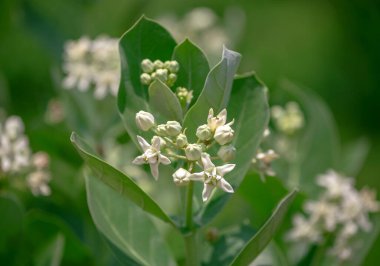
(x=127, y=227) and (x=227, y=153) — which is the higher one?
(x=227, y=153)

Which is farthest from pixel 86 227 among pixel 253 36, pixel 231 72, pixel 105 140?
pixel 253 36

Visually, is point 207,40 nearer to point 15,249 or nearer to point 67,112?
point 67,112

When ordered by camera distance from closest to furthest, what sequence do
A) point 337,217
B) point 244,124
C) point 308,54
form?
point 244,124 < point 337,217 < point 308,54

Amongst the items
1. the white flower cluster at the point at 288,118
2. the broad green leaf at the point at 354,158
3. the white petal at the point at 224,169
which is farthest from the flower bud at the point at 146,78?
the broad green leaf at the point at 354,158

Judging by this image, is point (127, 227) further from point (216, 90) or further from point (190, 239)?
point (216, 90)

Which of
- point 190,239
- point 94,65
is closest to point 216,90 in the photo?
point 190,239

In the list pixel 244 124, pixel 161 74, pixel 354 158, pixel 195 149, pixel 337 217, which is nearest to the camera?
pixel 195 149

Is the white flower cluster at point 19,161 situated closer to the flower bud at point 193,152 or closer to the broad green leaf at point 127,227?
the broad green leaf at point 127,227
